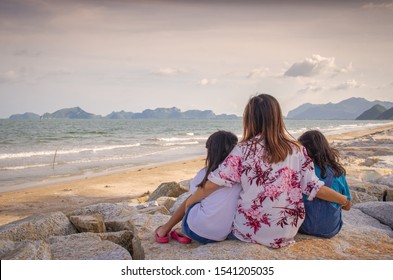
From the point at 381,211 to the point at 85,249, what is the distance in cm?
298

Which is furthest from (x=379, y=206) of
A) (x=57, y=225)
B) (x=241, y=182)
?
(x=57, y=225)

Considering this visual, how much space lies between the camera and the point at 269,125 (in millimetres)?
2820

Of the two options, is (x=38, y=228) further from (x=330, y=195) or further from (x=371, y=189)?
(x=371, y=189)

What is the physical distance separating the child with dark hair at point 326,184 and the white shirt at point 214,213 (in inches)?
24.4

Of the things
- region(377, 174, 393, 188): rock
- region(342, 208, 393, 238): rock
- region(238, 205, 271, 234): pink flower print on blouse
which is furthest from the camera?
region(377, 174, 393, 188): rock

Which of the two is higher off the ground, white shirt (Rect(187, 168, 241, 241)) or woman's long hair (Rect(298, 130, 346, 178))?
woman's long hair (Rect(298, 130, 346, 178))

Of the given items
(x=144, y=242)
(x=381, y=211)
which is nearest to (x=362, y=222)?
(x=381, y=211)

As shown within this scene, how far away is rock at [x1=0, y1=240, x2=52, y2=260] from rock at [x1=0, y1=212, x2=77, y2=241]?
2.23ft

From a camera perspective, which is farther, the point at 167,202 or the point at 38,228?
the point at 167,202

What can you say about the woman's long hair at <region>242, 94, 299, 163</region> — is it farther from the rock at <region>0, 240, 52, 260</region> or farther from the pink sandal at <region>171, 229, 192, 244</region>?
the rock at <region>0, 240, 52, 260</region>

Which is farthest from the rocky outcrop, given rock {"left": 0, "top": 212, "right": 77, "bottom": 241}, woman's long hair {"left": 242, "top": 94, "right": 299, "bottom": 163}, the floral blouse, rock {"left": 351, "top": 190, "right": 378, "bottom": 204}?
rock {"left": 351, "top": 190, "right": 378, "bottom": 204}

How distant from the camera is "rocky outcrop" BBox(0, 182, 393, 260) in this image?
291 centimetres

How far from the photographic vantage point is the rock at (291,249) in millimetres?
2898

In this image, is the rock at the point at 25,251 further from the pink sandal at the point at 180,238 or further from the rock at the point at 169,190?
the rock at the point at 169,190
